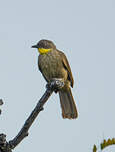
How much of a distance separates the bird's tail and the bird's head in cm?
103

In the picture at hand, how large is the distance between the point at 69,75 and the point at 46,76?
1.64 ft

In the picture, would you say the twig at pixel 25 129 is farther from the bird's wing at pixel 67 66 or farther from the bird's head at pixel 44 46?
the bird's head at pixel 44 46

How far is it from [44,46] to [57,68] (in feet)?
2.58

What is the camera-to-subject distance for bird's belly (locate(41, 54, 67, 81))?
6965mm

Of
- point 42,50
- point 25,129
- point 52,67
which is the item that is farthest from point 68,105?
point 25,129

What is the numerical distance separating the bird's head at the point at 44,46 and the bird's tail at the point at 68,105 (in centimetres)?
103

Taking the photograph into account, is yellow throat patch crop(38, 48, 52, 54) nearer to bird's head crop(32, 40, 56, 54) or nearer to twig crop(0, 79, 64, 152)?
bird's head crop(32, 40, 56, 54)

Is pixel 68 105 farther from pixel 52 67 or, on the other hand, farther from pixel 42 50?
pixel 42 50

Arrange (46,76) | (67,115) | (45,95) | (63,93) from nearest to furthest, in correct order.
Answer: (45,95), (67,115), (46,76), (63,93)

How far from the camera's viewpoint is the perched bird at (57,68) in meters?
6.96

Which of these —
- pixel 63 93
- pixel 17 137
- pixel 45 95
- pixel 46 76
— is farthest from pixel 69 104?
pixel 17 137

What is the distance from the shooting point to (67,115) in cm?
665

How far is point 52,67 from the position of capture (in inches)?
275

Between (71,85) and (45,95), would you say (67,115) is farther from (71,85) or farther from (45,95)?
(45,95)
